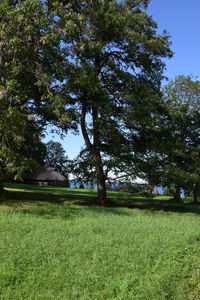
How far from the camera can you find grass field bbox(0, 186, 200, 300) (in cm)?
499

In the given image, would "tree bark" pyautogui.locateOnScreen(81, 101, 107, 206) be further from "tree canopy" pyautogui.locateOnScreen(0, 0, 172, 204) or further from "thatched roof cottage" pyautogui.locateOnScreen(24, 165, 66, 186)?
"thatched roof cottage" pyautogui.locateOnScreen(24, 165, 66, 186)

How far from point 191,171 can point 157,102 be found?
6637 millimetres

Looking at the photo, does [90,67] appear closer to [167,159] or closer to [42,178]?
[167,159]

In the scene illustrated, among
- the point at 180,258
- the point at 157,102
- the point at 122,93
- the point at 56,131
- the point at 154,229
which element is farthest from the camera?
the point at 56,131

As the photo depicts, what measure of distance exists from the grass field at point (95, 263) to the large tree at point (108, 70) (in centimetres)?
937

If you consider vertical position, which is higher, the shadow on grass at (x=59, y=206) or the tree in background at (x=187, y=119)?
the tree in background at (x=187, y=119)

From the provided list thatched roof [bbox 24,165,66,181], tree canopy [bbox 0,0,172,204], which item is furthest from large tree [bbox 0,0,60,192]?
thatched roof [bbox 24,165,66,181]

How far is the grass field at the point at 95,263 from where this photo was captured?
4988mm

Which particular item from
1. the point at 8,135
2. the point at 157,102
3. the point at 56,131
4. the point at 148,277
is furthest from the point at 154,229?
the point at 56,131

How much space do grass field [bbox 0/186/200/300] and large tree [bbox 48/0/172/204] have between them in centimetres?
937

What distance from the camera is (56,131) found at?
20969 millimetres

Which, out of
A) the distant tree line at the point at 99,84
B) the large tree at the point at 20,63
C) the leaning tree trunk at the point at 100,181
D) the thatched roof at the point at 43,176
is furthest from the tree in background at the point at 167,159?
the thatched roof at the point at 43,176

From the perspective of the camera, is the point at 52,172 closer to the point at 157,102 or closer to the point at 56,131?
the point at 56,131

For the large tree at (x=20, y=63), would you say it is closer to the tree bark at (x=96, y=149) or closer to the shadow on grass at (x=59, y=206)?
the shadow on grass at (x=59, y=206)
